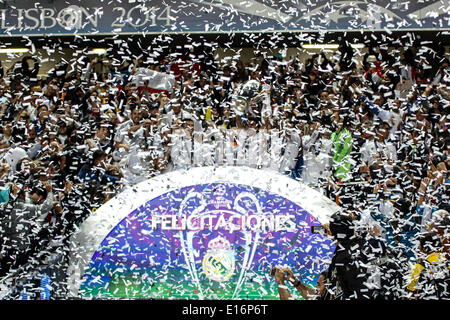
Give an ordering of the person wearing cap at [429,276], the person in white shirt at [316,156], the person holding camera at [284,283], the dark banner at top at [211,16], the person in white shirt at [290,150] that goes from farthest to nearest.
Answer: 1. the dark banner at top at [211,16]
2. the person in white shirt at [290,150]
3. the person in white shirt at [316,156]
4. the person wearing cap at [429,276]
5. the person holding camera at [284,283]

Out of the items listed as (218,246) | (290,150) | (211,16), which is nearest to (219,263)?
(218,246)

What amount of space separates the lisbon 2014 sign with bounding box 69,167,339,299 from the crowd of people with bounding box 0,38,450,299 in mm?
289

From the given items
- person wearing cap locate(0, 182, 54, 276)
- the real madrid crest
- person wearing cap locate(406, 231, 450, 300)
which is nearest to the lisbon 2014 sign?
the real madrid crest

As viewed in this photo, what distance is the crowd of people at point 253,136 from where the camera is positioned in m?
3.57

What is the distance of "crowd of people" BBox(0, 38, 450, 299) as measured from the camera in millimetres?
3574

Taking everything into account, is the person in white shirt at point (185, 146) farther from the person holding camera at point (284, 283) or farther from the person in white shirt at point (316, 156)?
the person holding camera at point (284, 283)

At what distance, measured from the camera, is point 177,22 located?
645 centimetres

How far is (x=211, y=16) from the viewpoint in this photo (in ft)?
21.3

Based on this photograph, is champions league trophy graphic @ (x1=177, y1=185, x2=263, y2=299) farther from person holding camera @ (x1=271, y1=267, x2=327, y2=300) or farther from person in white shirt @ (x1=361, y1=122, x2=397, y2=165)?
Result: person in white shirt @ (x1=361, y1=122, x2=397, y2=165)

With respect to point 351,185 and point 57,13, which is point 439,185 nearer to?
point 351,185

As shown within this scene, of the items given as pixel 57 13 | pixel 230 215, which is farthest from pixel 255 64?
pixel 230 215

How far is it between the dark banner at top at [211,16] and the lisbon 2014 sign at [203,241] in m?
3.71

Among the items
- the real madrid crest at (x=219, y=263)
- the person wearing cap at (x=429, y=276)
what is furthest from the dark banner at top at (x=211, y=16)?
the real madrid crest at (x=219, y=263)

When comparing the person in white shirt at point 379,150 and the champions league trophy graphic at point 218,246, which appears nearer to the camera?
the champions league trophy graphic at point 218,246
